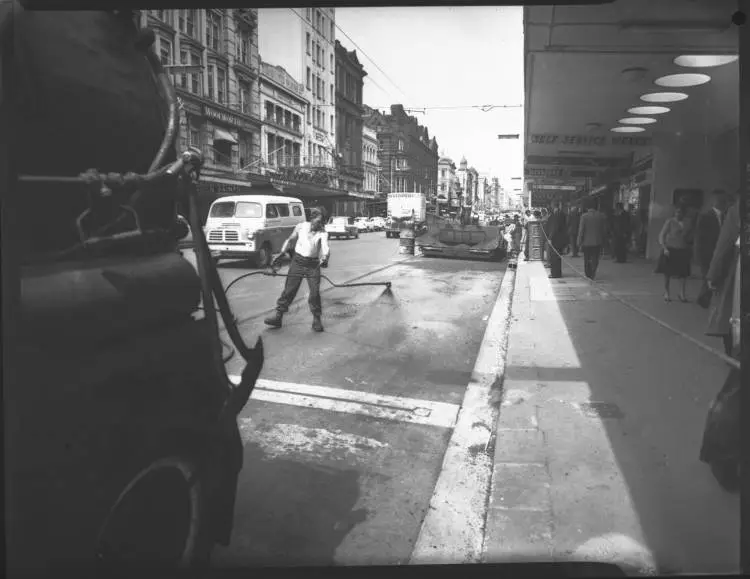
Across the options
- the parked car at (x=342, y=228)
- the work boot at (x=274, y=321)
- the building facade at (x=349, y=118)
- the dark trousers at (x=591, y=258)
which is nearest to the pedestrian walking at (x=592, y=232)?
the dark trousers at (x=591, y=258)

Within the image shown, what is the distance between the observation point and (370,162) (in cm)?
412

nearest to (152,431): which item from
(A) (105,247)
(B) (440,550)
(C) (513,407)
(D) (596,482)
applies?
(A) (105,247)

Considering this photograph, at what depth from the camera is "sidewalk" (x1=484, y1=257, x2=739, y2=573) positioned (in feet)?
9.37

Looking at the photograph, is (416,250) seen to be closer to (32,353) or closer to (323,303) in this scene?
(323,303)

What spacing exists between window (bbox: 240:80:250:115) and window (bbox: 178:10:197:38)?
0.44 metres

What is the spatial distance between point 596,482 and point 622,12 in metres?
3.65

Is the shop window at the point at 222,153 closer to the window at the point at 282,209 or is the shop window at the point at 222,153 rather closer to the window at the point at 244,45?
the window at the point at 244,45

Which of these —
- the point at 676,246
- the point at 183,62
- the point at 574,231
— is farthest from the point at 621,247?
the point at 183,62

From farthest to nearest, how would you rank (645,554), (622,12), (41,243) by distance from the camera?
(622,12)
(645,554)
(41,243)

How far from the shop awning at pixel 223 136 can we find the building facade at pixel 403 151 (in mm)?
920

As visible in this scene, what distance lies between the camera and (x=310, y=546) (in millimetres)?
2922

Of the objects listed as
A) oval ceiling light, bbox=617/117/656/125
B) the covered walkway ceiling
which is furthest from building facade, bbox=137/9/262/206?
oval ceiling light, bbox=617/117/656/125

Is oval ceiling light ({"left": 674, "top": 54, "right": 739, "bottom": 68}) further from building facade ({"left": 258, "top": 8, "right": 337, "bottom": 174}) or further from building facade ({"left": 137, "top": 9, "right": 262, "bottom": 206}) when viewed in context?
building facade ({"left": 137, "top": 9, "right": 262, "bottom": 206})

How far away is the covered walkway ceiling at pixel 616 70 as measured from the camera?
11.4 ft
